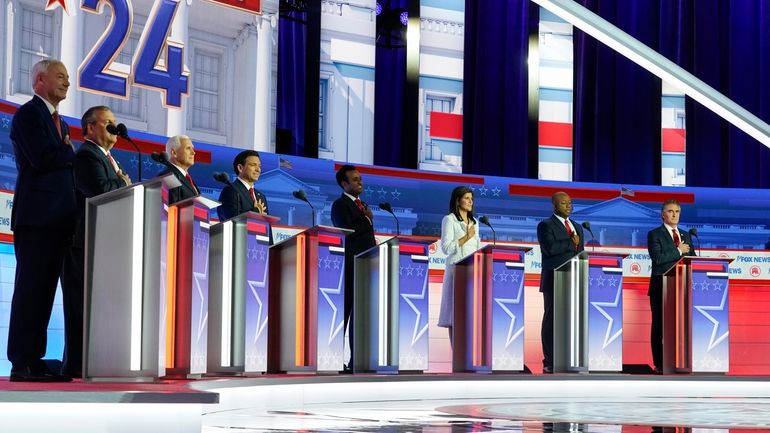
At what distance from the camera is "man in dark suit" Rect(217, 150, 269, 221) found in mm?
5898

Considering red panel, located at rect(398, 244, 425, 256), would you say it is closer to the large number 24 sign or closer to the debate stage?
the debate stage

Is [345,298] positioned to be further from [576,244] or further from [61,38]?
[61,38]

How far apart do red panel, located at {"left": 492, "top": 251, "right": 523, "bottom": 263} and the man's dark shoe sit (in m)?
3.45

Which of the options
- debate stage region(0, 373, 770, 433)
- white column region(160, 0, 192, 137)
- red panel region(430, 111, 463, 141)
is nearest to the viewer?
debate stage region(0, 373, 770, 433)

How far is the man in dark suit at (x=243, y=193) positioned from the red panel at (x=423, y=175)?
3.12 m

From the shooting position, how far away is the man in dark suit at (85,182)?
4.14m

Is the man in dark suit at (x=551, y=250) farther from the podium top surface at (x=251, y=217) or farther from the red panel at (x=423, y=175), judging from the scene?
the podium top surface at (x=251, y=217)

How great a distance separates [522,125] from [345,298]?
4.30 meters

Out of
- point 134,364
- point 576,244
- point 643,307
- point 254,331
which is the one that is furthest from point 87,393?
point 643,307

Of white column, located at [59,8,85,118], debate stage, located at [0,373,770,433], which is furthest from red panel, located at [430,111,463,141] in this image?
debate stage, located at [0,373,770,433]

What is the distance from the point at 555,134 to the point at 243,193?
5262 millimetres

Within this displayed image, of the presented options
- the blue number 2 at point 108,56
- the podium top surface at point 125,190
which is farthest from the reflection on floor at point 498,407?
the blue number 2 at point 108,56

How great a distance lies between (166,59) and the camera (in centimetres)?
821

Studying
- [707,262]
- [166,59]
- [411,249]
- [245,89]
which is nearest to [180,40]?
[166,59]
